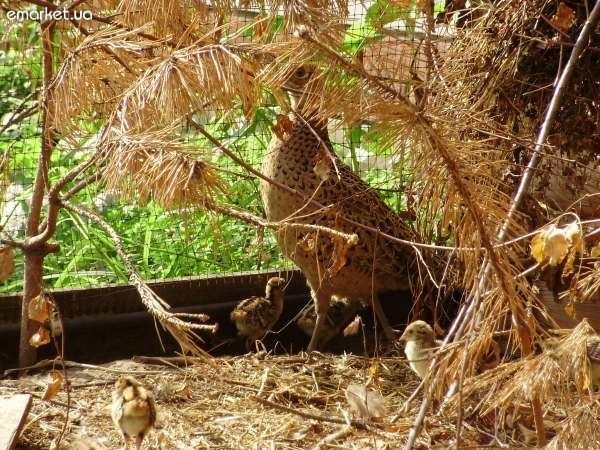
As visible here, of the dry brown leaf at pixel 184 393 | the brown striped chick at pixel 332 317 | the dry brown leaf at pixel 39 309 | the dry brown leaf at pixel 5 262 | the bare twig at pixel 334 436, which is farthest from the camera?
the brown striped chick at pixel 332 317

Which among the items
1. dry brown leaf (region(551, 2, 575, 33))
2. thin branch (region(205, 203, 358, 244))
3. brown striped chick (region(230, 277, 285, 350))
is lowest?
brown striped chick (region(230, 277, 285, 350))

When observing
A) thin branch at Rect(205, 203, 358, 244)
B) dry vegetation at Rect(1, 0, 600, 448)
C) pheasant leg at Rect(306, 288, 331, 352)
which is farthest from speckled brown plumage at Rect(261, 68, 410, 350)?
thin branch at Rect(205, 203, 358, 244)

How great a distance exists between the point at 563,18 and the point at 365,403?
181cm

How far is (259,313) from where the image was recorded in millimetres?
5242

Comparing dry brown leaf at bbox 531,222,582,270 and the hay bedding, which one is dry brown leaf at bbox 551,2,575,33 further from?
the hay bedding

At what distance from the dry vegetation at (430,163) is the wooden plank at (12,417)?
19 centimetres

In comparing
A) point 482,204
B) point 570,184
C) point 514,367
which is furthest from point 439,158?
point 570,184

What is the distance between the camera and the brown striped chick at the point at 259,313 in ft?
17.2

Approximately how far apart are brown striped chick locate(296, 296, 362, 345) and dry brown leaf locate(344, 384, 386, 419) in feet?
3.77

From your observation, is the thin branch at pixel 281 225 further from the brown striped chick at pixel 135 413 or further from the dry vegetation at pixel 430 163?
the brown striped chick at pixel 135 413

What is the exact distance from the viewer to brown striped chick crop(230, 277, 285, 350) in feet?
17.2

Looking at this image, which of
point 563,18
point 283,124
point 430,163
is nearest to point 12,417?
point 283,124

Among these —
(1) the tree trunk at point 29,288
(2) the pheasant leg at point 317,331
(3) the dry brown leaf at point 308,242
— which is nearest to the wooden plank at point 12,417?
(1) the tree trunk at point 29,288

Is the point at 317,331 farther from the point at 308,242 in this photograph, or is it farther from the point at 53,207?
the point at 53,207
